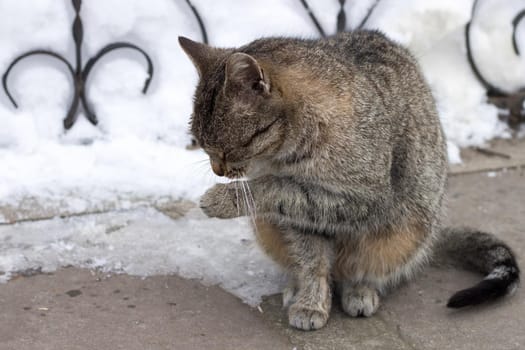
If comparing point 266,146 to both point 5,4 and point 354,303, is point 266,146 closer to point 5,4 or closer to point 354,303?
point 354,303

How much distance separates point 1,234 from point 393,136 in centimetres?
179

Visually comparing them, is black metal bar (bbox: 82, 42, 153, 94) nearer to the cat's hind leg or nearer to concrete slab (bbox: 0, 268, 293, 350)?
concrete slab (bbox: 0, 268, 293, 350)

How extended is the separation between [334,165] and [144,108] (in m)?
1.87

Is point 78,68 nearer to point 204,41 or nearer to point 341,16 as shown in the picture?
point 204,41

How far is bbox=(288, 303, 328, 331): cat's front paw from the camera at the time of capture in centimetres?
308

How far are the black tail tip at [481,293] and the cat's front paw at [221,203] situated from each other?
0.88 metres

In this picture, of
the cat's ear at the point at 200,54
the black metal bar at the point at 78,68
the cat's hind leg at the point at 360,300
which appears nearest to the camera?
the cat's ear at the point at 200,54

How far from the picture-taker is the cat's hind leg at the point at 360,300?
10.4 feet

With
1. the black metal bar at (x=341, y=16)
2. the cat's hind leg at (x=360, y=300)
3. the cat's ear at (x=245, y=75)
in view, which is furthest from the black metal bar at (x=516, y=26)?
the cat's ear at (x=245, y=75)

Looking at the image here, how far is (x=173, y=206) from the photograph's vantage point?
4.01 m

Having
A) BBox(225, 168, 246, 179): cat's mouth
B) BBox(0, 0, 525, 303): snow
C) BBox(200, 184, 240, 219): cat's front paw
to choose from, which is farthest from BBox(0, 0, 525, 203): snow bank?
BBox(225, 168, 246, 179): cat's mouth

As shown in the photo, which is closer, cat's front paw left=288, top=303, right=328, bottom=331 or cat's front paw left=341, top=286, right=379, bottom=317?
cat's front paw left=288, top=303, right=328, bottom=331

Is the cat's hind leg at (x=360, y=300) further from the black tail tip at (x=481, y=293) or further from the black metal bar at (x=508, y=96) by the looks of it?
the black metal bar at (x=508, y=96)

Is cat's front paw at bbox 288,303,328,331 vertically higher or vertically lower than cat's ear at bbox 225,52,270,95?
lower
